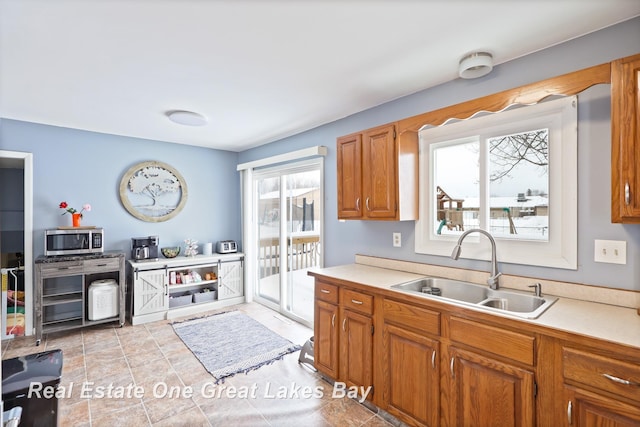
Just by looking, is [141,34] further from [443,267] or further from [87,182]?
[87,182]

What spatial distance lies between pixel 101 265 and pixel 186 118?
1934 mm

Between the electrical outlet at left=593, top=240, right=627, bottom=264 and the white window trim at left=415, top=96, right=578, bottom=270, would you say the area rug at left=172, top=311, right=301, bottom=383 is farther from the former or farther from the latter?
the electrical outlet at left=593, top=240, right=627, bottom=264

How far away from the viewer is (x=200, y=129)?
3.93 m

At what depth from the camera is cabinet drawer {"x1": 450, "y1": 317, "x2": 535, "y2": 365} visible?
158 centimetres

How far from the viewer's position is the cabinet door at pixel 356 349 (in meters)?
2.31

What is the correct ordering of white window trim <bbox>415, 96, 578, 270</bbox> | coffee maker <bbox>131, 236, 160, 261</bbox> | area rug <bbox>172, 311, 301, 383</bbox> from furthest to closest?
coffee maker <bbox>131, 236, 160, 261</bbox>
area rug <bbox>172, 311, 301, 383</bbox>
white window trim <bbox>415, 96, 578, 270</bbox>

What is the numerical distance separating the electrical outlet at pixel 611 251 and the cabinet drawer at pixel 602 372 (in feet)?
2.29

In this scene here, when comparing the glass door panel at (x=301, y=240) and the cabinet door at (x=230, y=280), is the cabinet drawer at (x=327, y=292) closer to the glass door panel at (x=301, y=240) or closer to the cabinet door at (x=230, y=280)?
the glass door panel at (x=301, y=240)

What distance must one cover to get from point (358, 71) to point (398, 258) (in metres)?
1.56

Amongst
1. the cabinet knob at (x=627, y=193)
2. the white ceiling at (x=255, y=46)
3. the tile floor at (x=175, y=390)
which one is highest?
the white ceiling at (x=255, y=46)

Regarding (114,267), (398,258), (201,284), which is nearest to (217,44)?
(398,258)

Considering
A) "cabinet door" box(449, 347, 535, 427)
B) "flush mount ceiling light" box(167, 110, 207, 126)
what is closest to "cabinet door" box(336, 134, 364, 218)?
"cabinet door" box(449, 347, 535, 427)

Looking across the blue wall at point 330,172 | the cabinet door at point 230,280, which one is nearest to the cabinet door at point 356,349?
the blue wall at point 330,172

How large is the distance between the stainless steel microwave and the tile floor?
36.8 inches
